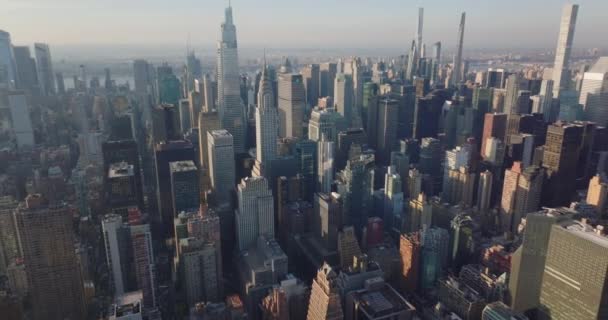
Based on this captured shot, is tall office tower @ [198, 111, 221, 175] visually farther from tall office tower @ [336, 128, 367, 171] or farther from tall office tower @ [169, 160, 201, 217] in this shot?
tall office tower @ [336, 128, 367, 171]

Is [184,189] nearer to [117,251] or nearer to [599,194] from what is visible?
[117,251]

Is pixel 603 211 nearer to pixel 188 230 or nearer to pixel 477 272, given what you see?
pixel 477 272

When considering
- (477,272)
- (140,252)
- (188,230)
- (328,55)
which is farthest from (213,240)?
(328,55)

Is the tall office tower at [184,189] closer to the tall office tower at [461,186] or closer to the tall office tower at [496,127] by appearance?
the tall office tower at [461,186]

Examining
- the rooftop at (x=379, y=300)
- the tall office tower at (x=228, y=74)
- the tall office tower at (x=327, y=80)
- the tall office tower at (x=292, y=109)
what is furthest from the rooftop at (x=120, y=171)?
the tall office tower at (x=327, y=80)

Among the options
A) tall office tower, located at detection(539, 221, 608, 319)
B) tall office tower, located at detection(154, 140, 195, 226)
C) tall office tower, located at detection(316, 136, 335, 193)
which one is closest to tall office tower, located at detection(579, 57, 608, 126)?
tall office tower, located at detection(316, 136, 335, 193)
